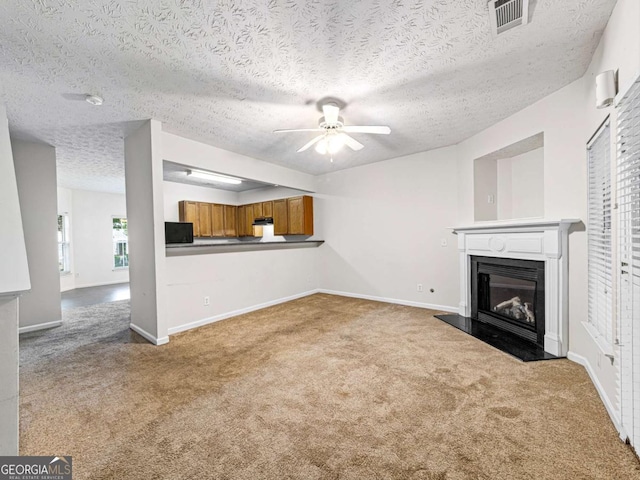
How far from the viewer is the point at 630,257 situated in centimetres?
146

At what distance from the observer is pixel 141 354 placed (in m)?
2.83

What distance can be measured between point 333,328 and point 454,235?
7.87 feet

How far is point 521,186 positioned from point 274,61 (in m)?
3.50

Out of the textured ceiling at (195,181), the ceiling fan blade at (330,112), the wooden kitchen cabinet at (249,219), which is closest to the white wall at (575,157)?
the ceiling fan blade at (330,112)

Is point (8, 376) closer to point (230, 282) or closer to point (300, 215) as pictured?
point (230, 282)

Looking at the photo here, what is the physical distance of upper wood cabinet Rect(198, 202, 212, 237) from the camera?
6.45 m

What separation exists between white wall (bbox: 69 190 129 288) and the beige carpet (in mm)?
5130

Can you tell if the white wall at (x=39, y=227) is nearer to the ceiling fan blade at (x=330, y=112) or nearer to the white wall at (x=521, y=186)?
the ceiling fan blade at (x=330, y=112)

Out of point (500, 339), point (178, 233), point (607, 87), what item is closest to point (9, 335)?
point (178, 233)

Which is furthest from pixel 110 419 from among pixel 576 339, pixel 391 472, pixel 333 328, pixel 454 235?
pixel 454 235

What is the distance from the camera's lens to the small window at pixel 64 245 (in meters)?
6.74

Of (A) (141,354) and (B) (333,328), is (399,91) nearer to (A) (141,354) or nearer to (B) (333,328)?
(B) (333,328)

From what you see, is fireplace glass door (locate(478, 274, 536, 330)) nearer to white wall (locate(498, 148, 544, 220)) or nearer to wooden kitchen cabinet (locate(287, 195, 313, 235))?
white wall (locate(498, 148, 544, 220))

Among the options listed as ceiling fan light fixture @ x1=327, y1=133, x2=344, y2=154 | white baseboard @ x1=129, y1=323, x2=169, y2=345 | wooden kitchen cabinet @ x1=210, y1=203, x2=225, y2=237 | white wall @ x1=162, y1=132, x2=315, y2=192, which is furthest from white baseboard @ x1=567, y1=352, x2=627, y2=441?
wooden kitchen cabinet @ x1=210, y1=203, x2=225, y2=237
